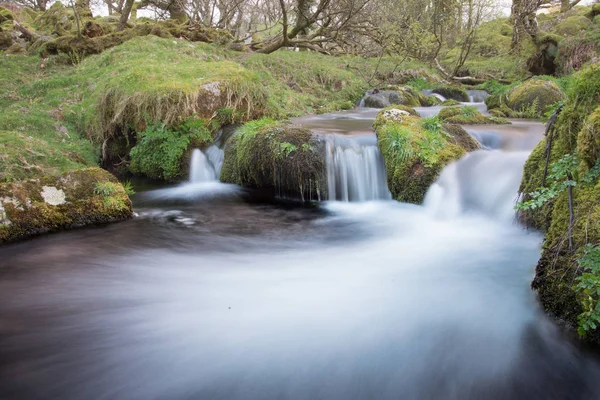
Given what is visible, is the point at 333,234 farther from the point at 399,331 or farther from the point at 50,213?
the point at 50,213

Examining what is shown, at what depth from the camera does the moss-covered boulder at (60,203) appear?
4.33m

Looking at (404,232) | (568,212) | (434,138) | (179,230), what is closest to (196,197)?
(179,230)

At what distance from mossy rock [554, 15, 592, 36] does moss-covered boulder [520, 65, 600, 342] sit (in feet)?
53.9

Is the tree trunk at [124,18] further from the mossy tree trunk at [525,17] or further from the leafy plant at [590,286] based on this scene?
the mossy tree trunk at [525,17]

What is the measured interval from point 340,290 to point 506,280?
1527mm

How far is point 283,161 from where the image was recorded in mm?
6172

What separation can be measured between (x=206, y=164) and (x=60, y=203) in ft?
9.76

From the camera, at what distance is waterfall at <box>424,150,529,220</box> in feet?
16.5

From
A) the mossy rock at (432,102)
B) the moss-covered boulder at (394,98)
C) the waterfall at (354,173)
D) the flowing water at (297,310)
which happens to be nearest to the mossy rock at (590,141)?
the flowing water at (297,310)

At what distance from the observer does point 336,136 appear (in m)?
6.49

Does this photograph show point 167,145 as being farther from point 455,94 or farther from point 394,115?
point 455,94

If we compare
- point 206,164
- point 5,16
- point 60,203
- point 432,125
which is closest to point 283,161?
point 206,164

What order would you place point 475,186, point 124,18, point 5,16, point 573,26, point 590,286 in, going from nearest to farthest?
point 590,286 → point 475,186 → point 124,18 → point 5,16 → point 573,26

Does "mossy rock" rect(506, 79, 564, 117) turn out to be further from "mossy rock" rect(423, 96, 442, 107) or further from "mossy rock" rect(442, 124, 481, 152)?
"mossy rock" rect(442, 124, 481, 152)
